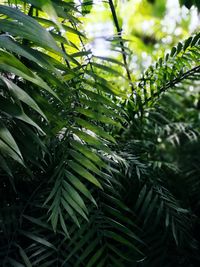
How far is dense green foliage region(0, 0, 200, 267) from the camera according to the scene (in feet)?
2.28

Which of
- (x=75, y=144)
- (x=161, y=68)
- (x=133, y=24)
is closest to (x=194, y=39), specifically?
(x=161, y=68)

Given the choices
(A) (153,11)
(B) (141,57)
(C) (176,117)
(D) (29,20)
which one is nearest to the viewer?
(A) (153,11)

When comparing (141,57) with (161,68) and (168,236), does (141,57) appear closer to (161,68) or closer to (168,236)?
(161,68)

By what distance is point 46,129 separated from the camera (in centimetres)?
91

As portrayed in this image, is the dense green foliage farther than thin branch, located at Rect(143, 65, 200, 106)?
No

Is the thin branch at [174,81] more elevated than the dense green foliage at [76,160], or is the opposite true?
the thin branch at [174,81]

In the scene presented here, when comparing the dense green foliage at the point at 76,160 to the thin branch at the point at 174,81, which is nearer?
the dense green foliage at the point at 76,160

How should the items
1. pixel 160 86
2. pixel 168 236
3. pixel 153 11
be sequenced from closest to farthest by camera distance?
pixel 153 11, pixel 168 236, pixel 160 86

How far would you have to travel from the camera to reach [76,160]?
3.42 feet

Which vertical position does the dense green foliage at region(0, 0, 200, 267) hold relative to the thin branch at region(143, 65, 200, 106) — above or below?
below

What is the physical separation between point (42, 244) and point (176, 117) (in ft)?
4.02

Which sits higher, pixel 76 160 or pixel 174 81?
pixel 174 81

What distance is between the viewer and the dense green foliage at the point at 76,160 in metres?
0.70

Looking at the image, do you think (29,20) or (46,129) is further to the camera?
(46,129)
